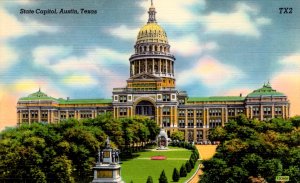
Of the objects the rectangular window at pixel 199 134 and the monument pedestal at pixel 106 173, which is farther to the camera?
the rectangular window at pixel 199 134

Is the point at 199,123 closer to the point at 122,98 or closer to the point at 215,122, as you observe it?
the point at 215,122

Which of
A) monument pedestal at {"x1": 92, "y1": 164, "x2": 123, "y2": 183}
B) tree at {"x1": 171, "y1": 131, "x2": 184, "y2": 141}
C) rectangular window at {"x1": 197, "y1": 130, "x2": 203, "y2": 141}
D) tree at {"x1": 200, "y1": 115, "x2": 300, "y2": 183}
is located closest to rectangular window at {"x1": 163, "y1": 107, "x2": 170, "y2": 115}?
tree at {"x1": 171, "y1": 131, "x2": 184, "y2": 141}

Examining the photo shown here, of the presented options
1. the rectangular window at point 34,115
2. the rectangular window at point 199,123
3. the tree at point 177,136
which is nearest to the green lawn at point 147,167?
the tree at point 177,136

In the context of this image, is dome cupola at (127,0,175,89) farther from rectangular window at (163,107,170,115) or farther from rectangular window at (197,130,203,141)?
rectangular window at (197,130,203,141)

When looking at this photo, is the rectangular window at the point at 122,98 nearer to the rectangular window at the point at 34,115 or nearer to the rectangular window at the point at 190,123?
the rectangular window at the point at 190,123

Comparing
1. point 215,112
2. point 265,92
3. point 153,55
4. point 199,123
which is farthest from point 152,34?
point 265,92

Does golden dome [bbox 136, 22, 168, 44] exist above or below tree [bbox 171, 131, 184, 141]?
above
